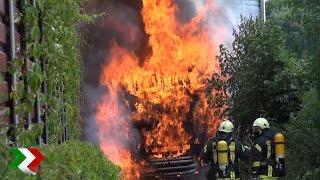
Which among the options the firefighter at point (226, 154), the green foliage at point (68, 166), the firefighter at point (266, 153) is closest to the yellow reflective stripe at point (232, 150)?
the firefighter at point (226, 154)

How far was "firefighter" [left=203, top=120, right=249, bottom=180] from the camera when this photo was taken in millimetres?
8859

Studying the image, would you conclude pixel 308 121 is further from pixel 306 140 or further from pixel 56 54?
pixel 56 54

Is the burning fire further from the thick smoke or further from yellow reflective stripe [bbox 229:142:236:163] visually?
Answer: yellow reflective stripe [bbox 229:142:236:163]

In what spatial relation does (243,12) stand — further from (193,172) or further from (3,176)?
(3,176)

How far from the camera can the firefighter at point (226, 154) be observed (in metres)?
8.86

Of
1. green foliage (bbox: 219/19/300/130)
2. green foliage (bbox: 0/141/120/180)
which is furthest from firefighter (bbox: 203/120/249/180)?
green foliage (bbox: 0/141/120/180)

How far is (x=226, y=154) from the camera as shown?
8.87 meters

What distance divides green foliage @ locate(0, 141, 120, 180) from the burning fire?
849 centimetres

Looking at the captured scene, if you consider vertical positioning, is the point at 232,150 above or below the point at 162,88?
below

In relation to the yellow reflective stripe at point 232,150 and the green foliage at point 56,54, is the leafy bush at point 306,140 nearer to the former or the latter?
the yellow reflective stripe at point 232,150

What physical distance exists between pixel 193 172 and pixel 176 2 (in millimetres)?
4954

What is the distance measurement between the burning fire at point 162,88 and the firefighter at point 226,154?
4.97 metres

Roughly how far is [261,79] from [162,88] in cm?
386


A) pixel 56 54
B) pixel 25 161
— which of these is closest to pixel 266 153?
pixel 56 54
